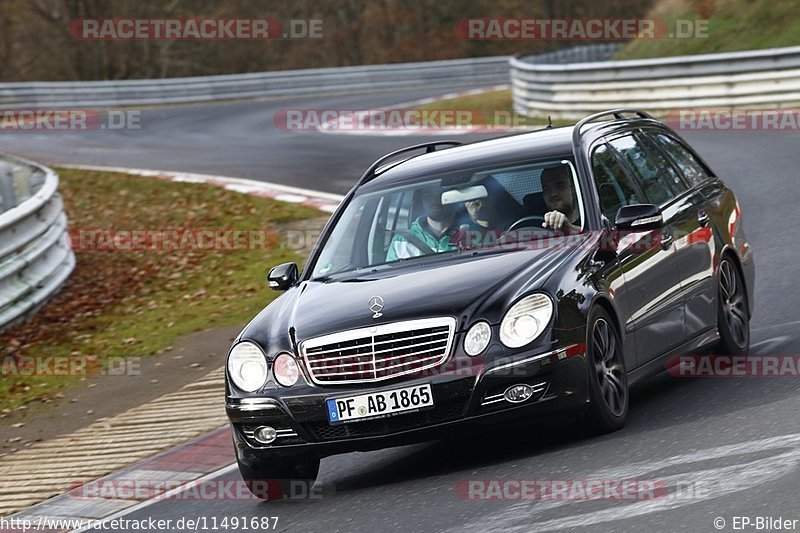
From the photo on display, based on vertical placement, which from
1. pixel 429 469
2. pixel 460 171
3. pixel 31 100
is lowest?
pixel 31 100

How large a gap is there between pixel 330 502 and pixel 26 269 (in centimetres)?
874

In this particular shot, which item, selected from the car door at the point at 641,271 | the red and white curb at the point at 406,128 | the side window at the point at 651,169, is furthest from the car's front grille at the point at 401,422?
the red and white curb at the point at 406,128

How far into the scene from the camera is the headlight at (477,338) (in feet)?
22.5

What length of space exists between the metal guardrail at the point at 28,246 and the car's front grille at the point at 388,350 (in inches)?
311

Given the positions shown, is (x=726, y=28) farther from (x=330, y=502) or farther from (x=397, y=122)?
(x=330, y=502)

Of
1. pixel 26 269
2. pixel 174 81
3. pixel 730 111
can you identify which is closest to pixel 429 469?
pixel 26 269

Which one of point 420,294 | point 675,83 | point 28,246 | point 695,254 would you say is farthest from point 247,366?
point 675,83

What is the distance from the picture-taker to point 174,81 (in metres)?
41.0

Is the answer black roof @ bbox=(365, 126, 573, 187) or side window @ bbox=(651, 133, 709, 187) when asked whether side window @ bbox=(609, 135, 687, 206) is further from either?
black roof @ bbox=(365, 126, 573, 187)

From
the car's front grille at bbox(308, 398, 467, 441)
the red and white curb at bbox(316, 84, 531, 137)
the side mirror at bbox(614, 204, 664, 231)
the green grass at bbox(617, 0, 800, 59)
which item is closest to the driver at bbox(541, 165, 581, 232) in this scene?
the side mirror at bbox(614, 204, 664, 231)

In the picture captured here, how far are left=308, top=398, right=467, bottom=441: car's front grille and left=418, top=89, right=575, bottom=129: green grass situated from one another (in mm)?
18411

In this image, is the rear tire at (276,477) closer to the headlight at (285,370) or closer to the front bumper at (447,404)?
the front bumper at (447,404)

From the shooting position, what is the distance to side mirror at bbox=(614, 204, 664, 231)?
25.4 feet

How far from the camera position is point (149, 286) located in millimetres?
Answer: 16188
